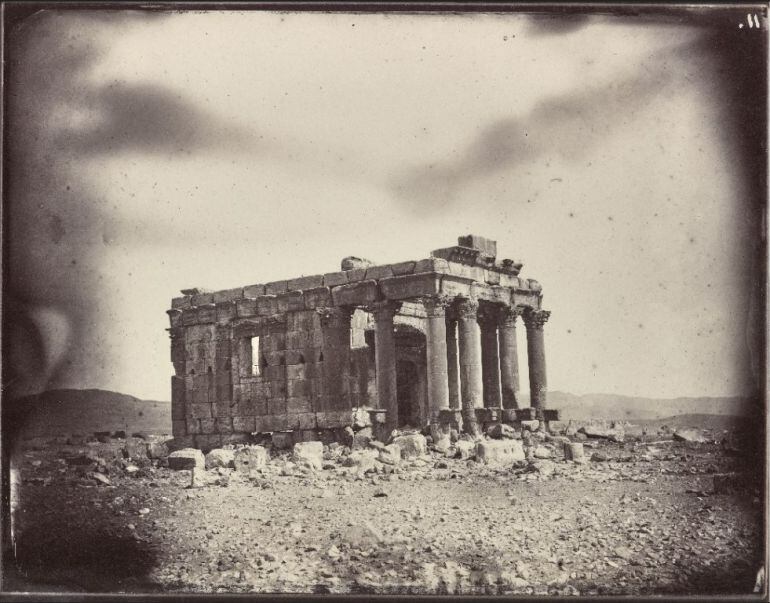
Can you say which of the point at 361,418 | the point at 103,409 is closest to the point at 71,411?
the point at 103,409

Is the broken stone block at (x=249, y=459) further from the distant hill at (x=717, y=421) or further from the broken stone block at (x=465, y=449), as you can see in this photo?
the distant hill at (x=717, y=421)

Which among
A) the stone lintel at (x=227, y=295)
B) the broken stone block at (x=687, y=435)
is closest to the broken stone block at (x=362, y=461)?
the broken stone block at (x=687, y=435)

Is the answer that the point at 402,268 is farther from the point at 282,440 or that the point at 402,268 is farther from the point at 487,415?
the point at 282,440

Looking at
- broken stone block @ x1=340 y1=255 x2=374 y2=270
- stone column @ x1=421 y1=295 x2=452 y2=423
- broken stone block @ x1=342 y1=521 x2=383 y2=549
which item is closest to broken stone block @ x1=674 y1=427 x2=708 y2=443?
stone column @ x1=421 y1=295 x2=452 y2=423

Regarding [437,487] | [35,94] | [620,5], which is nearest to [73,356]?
[35,94]

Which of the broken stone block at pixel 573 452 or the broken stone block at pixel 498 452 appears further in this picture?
the broken stone block at pixel 573 452

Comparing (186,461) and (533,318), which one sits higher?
(533,318)
